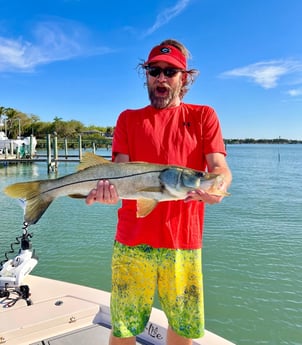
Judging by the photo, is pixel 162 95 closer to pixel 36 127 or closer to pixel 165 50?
pixel 165 50

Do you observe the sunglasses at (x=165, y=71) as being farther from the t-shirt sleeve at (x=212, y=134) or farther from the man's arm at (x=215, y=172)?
the man's arm at (x=215, y=172)

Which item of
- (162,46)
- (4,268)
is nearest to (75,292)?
(4,268)

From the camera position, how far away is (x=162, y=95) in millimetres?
2875

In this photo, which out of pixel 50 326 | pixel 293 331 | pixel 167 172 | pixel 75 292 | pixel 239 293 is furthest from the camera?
pixel 239 293

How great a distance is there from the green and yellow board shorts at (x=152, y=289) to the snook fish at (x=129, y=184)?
15.4 inches

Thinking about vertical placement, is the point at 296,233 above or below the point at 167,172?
below

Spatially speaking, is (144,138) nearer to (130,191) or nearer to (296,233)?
(130,191)

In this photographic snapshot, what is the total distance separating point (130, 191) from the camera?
102 inches

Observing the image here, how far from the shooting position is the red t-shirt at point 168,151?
2.68 m

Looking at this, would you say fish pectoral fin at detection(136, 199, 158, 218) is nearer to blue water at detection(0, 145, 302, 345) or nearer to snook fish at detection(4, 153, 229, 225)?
snook fish at detection(4, 153, 229, 225)

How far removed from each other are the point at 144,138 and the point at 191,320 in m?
1.45

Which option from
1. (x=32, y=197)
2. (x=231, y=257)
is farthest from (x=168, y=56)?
(x=231, y=257)

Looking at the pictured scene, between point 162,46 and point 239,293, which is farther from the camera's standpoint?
point 239,293

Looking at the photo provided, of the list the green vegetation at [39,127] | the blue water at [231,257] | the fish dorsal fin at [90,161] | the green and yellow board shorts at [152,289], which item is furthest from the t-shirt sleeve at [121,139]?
the green vegetation at [39,127]
